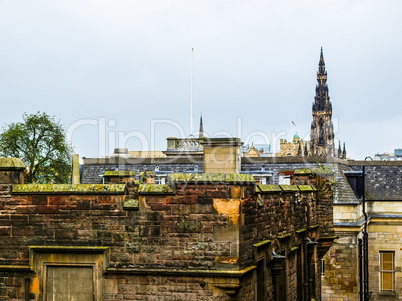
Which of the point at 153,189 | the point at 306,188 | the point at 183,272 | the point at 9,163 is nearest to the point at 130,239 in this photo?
the point at 153,189

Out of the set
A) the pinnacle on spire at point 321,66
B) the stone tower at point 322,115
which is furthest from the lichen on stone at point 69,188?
the pinnacle on spire at point 321,66

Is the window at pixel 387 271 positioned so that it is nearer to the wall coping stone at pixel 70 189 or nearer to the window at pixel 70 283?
the window at pixel 70 283

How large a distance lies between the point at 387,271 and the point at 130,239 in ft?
100

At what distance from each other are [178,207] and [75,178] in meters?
6.99

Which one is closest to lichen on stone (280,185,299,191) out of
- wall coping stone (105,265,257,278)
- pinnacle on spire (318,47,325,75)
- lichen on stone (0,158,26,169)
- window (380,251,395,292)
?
wall coping stone (105,265,257,278)

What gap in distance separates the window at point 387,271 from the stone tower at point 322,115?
103 metres

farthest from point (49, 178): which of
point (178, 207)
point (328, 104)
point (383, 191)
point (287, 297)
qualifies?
point (328, 104)

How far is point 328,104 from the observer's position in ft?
470

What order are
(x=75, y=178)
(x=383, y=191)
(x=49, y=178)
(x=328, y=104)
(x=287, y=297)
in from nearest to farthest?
(x=287, y=297) < (x=75, y=178) < (x=383, y=191) < (x=49, y=178) < (x=328, y=104)

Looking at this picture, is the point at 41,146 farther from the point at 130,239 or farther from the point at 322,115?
the point at 322,115

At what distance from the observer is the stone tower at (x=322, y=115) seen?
468ft

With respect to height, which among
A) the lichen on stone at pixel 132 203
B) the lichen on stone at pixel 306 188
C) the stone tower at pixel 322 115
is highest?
the stone tower at pixel 322 115

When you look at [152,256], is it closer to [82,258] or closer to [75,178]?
[82,258]

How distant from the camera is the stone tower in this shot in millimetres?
142625
